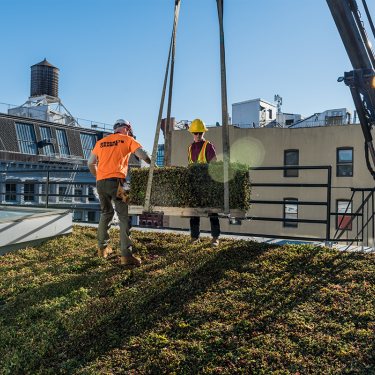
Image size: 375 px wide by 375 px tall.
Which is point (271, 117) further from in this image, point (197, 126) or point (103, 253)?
point (103, 253)

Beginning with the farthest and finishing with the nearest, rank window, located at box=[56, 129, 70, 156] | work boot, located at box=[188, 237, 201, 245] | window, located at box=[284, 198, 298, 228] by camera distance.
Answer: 1. window, located at box=[56, 129, 70, 156]
2. window, located at box=[284, 198, 298, 228]
3. work boot, located at box=[188, 237, 201, 245]

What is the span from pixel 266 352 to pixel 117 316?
1.57 meters

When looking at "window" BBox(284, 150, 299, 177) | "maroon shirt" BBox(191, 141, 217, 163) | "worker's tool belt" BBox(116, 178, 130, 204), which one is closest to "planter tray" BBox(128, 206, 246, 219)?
"worker's tool belt" BBox(116, 178, 130, 204)

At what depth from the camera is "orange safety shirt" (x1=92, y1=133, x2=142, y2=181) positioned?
5113mm

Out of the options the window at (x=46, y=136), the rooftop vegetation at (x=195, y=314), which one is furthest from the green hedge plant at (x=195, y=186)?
the window at (x=46, y=136)

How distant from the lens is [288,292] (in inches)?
148

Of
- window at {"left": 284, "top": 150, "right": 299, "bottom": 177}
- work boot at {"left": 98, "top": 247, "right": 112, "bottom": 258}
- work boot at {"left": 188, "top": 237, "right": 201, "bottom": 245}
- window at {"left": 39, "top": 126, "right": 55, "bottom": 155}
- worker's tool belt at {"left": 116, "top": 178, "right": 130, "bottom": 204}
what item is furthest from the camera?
window at {"left": 39, "top": 126, "right": 55, "bottom": 155}

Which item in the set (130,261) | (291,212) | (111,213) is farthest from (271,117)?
(130,261)

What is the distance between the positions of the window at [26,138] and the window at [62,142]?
2.98m

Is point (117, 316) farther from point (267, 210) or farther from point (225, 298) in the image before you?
point (267, 210)

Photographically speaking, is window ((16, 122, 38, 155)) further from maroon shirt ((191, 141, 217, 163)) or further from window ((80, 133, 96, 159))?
maroon shirt ((191, 141, 217, 163))

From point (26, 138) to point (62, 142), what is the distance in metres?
4.23

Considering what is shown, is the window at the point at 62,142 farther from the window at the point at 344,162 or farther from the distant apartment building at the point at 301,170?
the window at the point at 344,162

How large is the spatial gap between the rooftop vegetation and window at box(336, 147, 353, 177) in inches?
996
